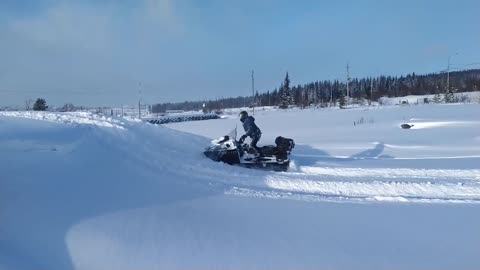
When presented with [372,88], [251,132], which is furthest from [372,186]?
[372,88]

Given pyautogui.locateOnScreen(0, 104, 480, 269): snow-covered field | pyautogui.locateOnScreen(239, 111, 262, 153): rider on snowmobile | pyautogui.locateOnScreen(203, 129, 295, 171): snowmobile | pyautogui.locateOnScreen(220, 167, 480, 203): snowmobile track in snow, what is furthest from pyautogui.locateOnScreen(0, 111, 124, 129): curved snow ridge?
pyautogui.locateOnScreen(220, 167, 480, 203): snowmobile track in snow

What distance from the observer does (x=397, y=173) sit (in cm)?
1290

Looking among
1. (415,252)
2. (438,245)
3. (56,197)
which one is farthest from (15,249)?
(438,245)

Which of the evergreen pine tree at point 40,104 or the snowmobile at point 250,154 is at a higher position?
the evergreen pine tree at point 40,104

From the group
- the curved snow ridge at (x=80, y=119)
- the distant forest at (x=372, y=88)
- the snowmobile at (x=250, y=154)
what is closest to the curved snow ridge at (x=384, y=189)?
→ the snowmobile at (x=250, y=154)

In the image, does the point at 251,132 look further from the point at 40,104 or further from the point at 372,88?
the point at 372,88

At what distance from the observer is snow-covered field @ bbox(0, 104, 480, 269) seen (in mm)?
5716

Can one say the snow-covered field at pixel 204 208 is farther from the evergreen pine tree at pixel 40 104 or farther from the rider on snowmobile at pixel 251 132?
the evergreen pine tree at pixel 40 104

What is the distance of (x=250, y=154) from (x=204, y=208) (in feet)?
21.6

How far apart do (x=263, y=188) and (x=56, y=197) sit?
16.5 feet

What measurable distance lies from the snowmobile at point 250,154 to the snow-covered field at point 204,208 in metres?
0.53

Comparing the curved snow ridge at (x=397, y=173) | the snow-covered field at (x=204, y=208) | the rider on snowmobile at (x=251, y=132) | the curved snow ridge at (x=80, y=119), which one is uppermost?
the curved snow ridge at (x=80, y=119)

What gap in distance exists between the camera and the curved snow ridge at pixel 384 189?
32.4 ft

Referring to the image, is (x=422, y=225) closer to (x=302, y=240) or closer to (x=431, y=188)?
(x=302, y=240)
